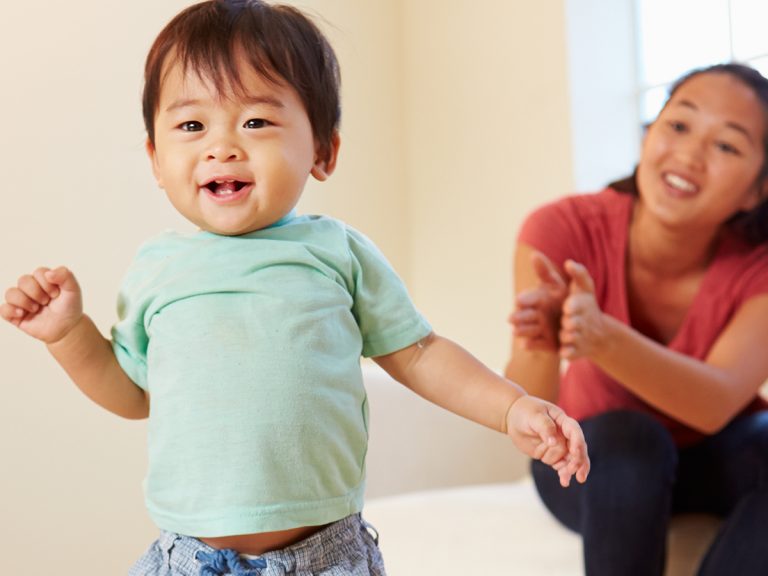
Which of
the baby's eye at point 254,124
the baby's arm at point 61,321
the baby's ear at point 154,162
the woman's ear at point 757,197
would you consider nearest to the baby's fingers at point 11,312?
the baby's arm at point 61,321

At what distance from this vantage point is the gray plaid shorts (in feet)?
2.98

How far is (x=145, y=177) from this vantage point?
267cm

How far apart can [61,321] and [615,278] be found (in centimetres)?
109

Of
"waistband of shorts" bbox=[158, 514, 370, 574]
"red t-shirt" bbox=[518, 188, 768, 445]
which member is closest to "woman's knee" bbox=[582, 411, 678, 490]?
"red t-shirt" bbox=[518, 188, 768, 445]

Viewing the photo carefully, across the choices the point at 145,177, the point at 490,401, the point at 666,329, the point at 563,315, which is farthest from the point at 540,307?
the point at 145,177

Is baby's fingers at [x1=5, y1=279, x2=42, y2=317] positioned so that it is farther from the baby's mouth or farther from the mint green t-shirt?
the baby's mouth

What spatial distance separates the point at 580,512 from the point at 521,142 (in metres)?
1.46

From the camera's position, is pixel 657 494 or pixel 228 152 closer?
pixel 228 152

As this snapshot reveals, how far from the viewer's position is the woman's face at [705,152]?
68.7 inches

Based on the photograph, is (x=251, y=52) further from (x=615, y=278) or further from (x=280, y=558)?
(x=615, y=278)

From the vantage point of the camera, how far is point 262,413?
3.01 feet

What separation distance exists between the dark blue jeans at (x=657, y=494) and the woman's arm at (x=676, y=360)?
57 mm

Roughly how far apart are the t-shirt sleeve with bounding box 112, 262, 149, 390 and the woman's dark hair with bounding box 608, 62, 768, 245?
3.82 feet

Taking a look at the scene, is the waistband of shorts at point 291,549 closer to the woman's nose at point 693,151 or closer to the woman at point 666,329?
the woman at point 666,329
